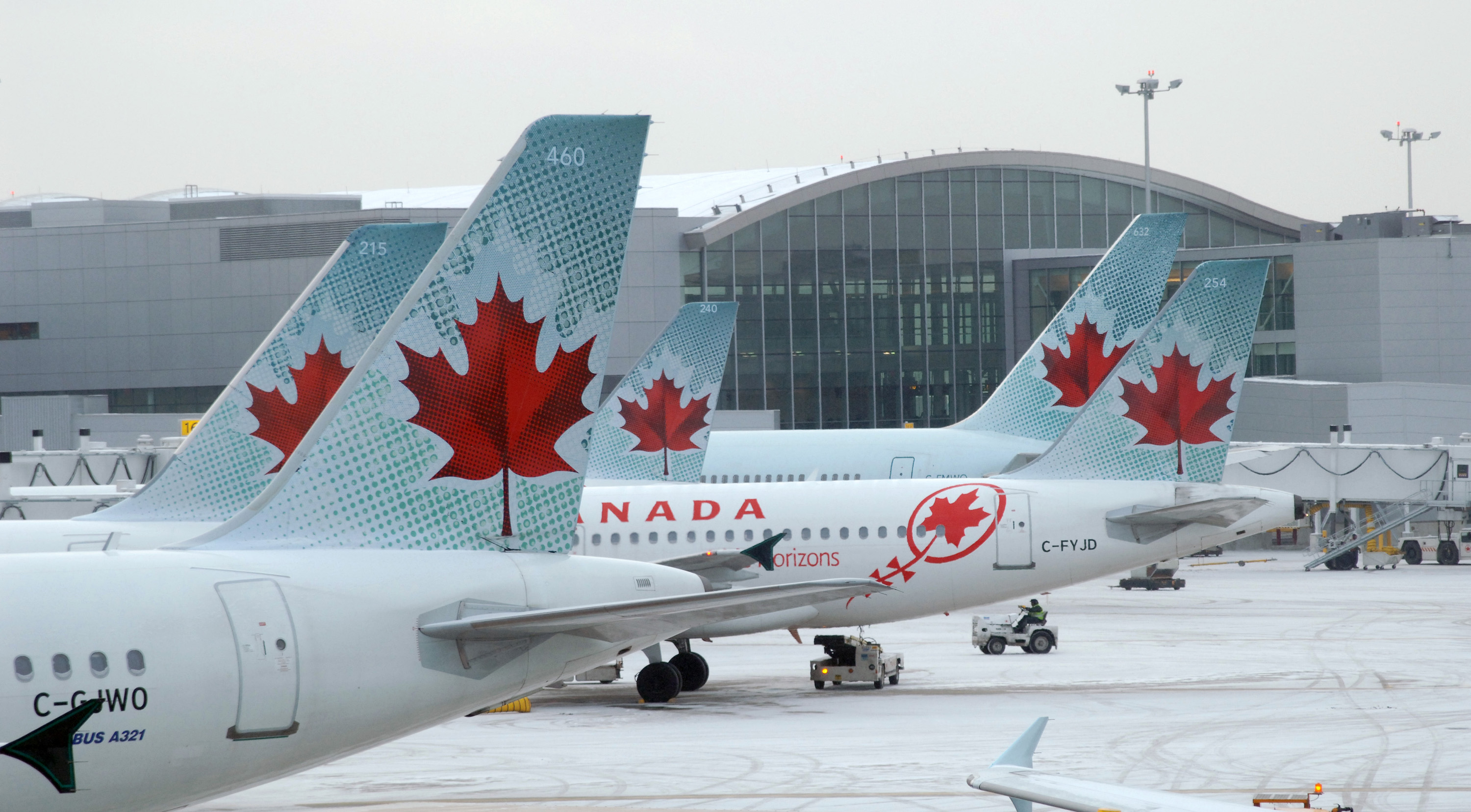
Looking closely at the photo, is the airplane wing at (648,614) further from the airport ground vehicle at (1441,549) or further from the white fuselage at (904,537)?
the airport ground vehicle at (1441,549)

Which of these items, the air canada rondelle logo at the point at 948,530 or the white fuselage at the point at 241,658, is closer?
the white fuselage at the point at 241,658

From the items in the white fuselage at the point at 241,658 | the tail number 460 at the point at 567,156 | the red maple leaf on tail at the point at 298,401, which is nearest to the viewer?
the white fuselage at the point at 241,658

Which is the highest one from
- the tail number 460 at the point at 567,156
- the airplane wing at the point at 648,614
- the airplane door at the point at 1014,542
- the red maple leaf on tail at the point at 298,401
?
the tail number 460 at the point at 567,156

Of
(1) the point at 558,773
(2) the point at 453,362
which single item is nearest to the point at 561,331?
(2) the point at 453,362

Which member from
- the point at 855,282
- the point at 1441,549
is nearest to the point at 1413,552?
the point at 1441,549

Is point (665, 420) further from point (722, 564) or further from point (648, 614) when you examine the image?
point (648, 614)

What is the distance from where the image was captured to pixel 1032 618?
32.4 meters

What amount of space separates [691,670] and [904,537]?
172 inches

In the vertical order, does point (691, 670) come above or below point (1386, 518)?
above

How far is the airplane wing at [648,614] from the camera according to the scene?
10.2 meters

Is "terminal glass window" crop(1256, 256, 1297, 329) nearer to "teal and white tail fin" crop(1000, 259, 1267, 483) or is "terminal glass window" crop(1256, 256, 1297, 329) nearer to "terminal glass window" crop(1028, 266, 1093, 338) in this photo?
"terminal glass window" crop(1028, 266, 1093, 338)

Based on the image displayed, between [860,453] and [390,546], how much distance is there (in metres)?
31.8

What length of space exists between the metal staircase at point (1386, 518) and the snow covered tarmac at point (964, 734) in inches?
840

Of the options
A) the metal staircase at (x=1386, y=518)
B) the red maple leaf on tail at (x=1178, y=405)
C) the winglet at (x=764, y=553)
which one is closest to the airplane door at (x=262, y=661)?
the winglet at (x=764, y=553)
